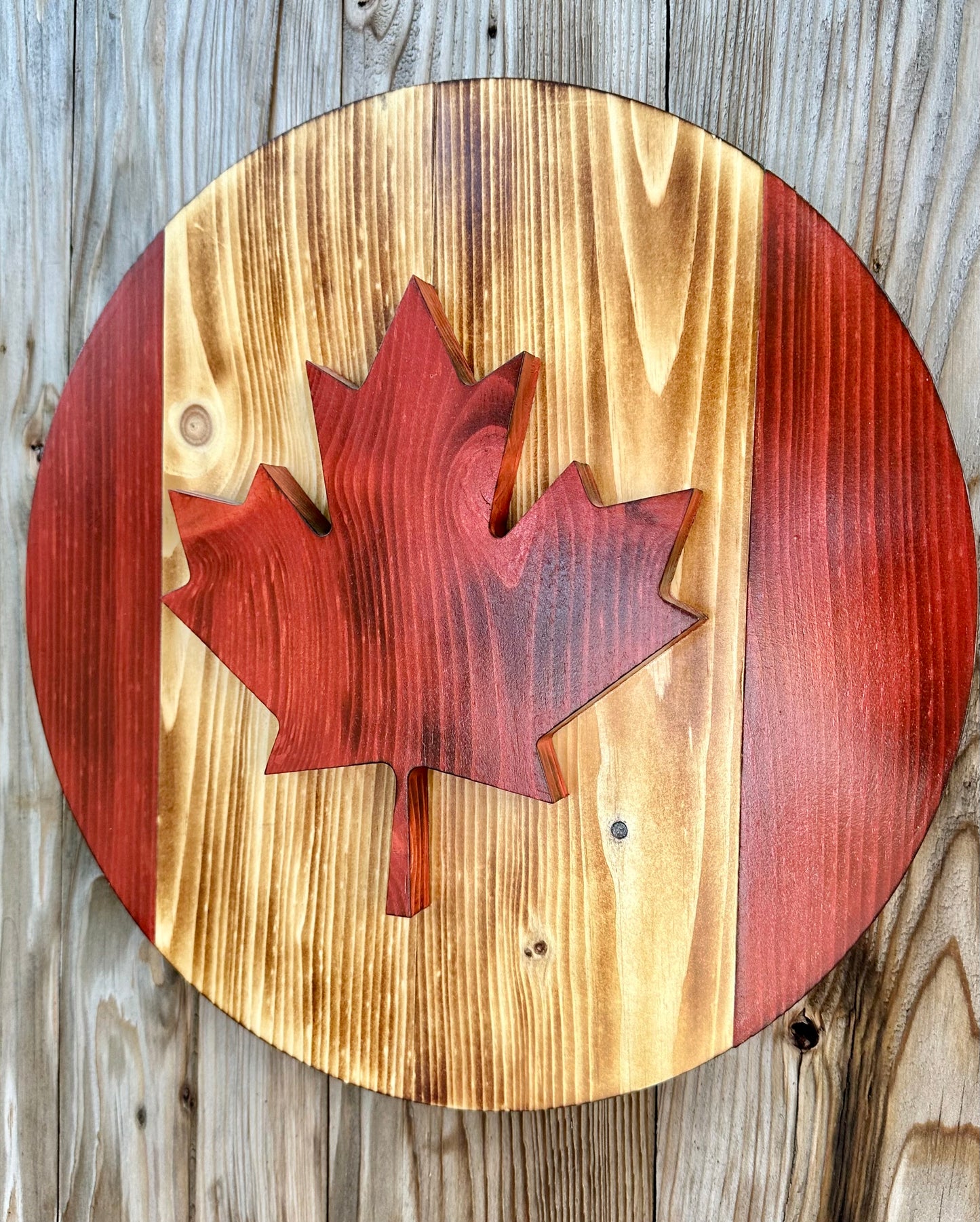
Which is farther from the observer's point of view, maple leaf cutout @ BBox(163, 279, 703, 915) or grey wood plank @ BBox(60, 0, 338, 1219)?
grey wood plank @ BBox(60, 0, 338, 1219)

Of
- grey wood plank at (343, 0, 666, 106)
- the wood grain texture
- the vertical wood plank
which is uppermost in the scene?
grey wood plank at (343, 0, 666, 106)

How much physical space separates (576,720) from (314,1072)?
35 cm

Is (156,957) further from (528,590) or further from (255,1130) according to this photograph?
(528,590)

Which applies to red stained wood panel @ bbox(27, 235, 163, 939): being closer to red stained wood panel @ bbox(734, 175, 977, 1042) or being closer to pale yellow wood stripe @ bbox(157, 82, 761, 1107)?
pale yellow wood stripe @ bbox(157, 82, 761, 1107)

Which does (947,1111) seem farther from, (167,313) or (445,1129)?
(167,313)

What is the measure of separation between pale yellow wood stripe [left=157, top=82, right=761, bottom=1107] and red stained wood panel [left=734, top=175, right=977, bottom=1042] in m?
0.02

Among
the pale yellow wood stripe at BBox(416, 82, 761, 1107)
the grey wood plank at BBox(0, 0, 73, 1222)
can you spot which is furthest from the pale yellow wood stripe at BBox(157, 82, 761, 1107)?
the grey wood plank at BBox(0, 0, 73, 1222)

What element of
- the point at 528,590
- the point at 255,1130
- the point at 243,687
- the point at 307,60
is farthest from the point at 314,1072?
the point at 307,60

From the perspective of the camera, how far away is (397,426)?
1.86ft

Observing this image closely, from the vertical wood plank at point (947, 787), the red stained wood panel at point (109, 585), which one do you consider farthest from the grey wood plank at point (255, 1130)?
the vertical wood plank at point (947, 787)

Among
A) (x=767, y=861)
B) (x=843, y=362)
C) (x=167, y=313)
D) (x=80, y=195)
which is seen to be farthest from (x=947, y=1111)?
(x=80, y=195)

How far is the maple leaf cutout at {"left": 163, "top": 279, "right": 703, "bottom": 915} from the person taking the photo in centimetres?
54

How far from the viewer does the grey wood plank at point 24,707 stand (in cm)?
72

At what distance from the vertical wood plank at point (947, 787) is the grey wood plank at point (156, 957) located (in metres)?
0.29
